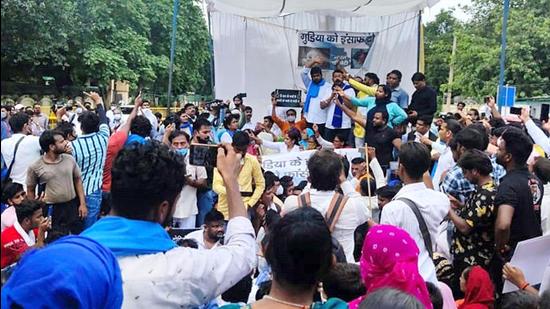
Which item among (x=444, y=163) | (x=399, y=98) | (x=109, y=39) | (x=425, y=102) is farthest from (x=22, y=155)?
(x=109, y=39)

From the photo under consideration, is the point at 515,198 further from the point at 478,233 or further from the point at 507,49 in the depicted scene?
the point at 507,49

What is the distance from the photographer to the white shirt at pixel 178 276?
1.90 metres

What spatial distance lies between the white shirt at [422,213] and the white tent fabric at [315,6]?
8817mm

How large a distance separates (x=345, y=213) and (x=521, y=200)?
1.15 meters

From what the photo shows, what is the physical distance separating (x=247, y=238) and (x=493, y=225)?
93.0 inches

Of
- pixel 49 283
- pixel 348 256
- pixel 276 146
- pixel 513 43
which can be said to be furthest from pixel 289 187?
pixel 513 43

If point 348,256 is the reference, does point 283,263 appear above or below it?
above

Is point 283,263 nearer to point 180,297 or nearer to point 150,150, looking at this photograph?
point 180,297

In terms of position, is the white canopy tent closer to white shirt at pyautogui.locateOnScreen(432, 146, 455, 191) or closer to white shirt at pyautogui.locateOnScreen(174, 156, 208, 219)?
white shirt at pyautogui.locateOnScreen(174, 156, 208, 219)

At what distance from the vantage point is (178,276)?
6.30 feet

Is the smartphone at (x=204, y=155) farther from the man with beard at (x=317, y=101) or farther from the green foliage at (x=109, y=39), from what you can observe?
the green foliage at (x=109, y=39)

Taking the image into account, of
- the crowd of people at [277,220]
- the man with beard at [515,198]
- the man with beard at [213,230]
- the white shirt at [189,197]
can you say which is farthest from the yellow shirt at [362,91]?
the man with beard at [515,198]

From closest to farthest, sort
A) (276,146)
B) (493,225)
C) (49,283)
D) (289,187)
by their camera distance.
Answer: (49,283), (493,225), (289,187), (276,146)

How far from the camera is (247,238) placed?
2.11 m
